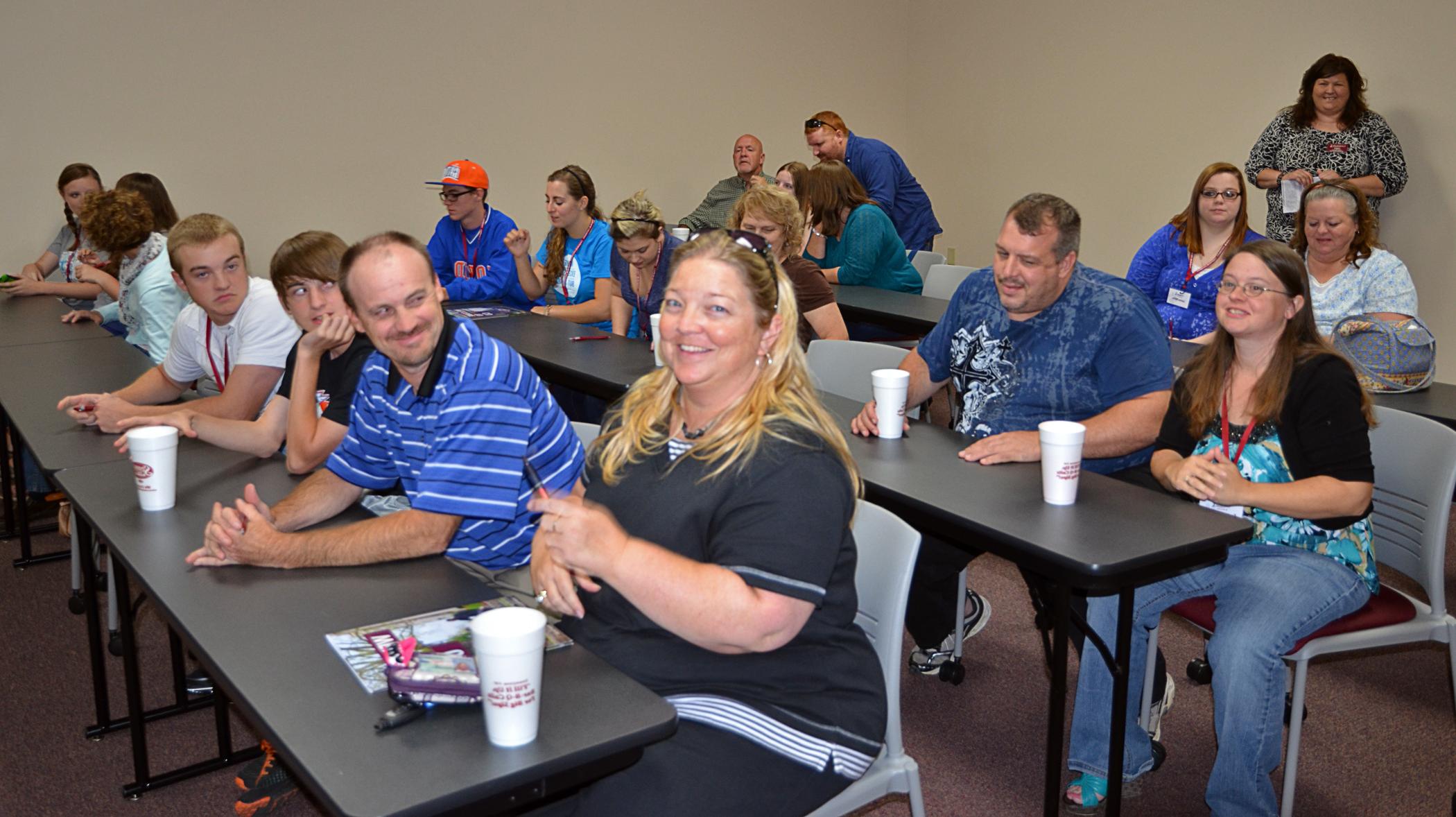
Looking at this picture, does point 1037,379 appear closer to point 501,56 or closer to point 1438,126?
point 1438,126

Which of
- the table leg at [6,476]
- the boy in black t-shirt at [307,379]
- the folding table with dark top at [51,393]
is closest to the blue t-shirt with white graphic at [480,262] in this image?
the folding table with dark top at [51,393]

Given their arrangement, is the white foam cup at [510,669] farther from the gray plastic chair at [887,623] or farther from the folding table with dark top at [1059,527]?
the folding table with dark top at [1059,527]

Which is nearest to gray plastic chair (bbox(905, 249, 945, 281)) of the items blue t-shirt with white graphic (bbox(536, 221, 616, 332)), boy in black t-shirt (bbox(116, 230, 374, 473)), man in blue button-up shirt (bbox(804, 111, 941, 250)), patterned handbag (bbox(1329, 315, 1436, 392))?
man in blue button-up shirt (bbox(804, 111, 941, 250))

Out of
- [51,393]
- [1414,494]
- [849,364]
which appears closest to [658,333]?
[849,364]

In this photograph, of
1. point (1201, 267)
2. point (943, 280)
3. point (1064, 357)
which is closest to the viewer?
point (1064, 357)

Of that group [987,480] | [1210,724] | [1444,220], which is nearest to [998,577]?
[1210,724]

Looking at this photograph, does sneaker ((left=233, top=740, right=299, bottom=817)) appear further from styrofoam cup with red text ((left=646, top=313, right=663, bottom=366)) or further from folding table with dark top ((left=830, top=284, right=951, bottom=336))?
folding table with dark top ((left=830, top=284, right=951, bottom=336))

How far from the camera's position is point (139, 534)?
6.48 ft

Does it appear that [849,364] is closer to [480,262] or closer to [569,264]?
[569,264]

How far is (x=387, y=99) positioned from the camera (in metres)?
6.98

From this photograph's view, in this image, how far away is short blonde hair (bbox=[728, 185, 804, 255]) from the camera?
369 cm

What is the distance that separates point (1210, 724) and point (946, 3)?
6864 millimetres

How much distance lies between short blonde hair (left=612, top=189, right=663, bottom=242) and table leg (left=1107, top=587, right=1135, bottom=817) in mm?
2330

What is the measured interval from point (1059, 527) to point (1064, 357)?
32.2 inches
